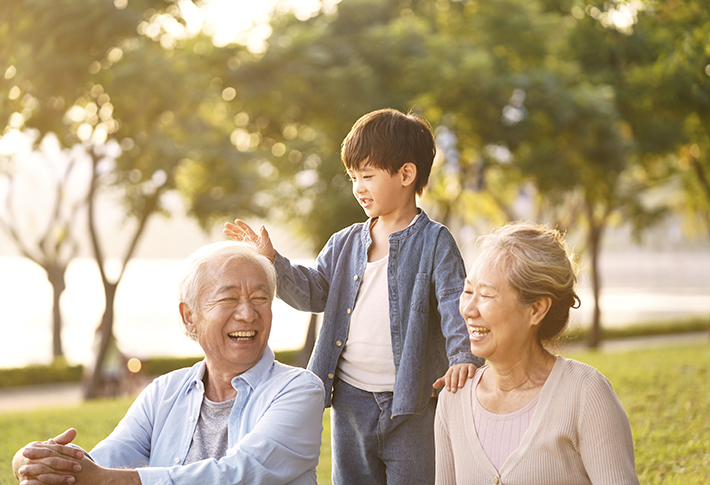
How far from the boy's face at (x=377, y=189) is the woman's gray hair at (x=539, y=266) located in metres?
0.79

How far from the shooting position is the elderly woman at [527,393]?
194cm

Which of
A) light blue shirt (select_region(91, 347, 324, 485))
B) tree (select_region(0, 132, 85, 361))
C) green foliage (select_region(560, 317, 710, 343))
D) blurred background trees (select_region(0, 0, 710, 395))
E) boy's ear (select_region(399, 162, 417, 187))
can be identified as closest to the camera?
light blue shirt (select_region(91, 347, 324, 485))

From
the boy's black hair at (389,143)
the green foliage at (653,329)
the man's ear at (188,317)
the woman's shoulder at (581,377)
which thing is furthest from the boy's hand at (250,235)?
the green foliage at (653,329)

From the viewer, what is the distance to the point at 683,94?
10977mm

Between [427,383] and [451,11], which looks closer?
[427,383]

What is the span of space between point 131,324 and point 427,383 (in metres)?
31.1

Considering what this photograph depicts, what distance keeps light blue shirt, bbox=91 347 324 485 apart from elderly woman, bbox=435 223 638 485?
45 centimetres

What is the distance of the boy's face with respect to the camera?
2846 millimetres

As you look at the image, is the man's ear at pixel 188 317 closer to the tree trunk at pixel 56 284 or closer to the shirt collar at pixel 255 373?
the shirt collar at pixel 255 373

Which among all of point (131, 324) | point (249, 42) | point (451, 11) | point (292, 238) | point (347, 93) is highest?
point (451, 11)

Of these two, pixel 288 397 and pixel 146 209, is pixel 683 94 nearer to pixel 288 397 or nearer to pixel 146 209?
pixel 146 209

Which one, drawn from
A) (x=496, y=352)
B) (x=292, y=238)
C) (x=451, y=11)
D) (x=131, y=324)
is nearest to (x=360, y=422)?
(x=496, y=352)

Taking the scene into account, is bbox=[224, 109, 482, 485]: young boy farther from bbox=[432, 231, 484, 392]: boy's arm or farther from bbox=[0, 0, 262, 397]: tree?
bbox=[0, 0, 262, 397]: tree

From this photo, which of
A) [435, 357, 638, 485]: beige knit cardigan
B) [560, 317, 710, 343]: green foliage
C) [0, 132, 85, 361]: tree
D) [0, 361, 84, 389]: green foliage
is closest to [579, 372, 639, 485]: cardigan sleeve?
[435, 357, 638, 485]: beige knit cardigan
